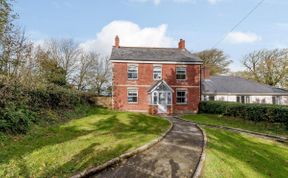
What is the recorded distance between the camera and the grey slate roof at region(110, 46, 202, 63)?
96.6ft

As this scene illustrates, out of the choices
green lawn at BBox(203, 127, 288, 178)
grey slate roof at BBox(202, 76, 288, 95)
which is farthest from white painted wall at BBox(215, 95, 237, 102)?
green lawn at BBox(203, 127, 288, 178)

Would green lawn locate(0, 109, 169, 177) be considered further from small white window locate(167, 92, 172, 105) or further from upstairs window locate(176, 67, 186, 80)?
upstairs window locate(176, 67, 186, 80)

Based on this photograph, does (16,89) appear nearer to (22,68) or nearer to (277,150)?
(22,68)

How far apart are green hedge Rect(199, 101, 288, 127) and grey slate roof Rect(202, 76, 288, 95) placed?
7.18 meters

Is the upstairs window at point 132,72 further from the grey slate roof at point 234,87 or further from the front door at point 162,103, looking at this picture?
the grey slate roof at point 234,87

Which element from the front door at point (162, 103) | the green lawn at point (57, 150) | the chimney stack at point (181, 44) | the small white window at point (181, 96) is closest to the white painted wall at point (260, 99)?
the small white window at point (181, 96)

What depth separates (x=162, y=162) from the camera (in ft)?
24.3

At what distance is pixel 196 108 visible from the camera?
30000 millimetres

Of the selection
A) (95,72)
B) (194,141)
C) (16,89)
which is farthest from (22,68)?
(95,72)

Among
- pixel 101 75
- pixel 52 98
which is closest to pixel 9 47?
pixel 52 98

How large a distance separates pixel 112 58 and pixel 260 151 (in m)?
21.1

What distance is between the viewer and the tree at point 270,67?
43469 millimetres

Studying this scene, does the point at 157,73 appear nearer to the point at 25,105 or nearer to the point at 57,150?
the point at 25,105

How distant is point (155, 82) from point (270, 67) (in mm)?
27266
